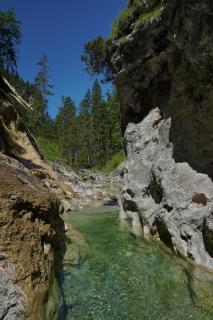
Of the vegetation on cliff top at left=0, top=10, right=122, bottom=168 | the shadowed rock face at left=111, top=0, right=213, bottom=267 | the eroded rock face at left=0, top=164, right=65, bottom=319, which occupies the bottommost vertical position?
the eroded rock face at left=0, top=164, right=65, bottom=319

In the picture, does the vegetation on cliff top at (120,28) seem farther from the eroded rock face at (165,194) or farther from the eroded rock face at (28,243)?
the eroded rock face at (28,243)

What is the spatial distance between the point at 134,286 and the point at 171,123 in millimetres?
6745

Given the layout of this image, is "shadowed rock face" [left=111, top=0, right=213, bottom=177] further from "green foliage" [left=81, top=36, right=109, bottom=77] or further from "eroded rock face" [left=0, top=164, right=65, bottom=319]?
"eroded rock face" [left=0, top=164, right=65, bottom=319]

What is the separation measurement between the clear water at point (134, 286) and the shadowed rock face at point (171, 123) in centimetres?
87

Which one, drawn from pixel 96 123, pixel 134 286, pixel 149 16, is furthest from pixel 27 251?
pixel 96 123

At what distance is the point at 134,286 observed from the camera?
24.4ft

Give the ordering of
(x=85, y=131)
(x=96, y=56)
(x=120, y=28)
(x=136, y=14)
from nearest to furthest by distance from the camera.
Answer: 1. (x=136, y=14)
2. (x=120, y=28)
3. (x=96, y=56)
4. (x=85, y=131)

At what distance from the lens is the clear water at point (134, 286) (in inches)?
245

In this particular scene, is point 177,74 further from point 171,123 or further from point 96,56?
point 96,56

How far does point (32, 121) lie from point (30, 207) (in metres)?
44.1

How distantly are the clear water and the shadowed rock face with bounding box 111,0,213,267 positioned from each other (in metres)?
0.87

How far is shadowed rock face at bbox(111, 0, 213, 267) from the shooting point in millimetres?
8812

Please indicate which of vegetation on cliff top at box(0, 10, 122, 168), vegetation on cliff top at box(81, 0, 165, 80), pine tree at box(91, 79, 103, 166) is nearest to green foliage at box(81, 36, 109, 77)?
A: vegetation on cliff top at box(81, 0, 165, 80)

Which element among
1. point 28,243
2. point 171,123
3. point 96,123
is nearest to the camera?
point 28,243
